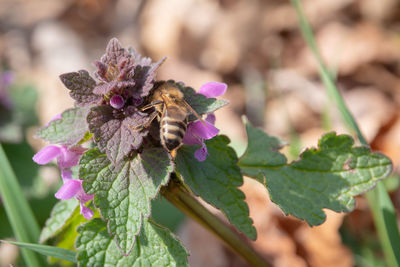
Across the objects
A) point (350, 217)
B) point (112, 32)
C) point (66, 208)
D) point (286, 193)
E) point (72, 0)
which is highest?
point (72, 0)

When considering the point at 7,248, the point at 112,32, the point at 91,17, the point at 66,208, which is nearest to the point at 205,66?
the point at 112,32

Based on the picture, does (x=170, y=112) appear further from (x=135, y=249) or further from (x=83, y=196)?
(x=135, y=249)

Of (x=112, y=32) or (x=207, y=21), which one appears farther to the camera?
(x=112, y=32)

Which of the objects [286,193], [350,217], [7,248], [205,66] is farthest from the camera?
[205,66]

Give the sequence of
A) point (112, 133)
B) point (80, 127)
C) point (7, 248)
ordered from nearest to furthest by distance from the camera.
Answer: point (112, 133) < point (80, 127) < point (7, 248)

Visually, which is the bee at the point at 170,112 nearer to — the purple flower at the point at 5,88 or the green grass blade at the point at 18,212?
the green grass blade at the point at 18,212

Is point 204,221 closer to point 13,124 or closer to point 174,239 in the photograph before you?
point 174,239

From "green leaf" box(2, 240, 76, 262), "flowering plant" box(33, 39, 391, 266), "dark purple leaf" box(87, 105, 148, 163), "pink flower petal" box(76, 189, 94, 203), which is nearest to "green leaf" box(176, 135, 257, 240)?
"flowering plant" box(33, 39, 391, 266)
